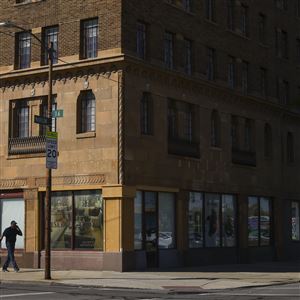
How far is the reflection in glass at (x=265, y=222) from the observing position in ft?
122

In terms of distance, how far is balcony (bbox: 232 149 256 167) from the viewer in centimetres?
3456

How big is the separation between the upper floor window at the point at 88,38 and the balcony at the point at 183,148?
5.19 meters

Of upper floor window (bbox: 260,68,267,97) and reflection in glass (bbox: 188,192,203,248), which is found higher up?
upper floor window (bbox: 260,68,267,97)

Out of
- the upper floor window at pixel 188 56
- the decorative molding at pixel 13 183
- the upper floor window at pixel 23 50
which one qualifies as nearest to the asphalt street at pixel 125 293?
the decorative molding at pixel 13 183

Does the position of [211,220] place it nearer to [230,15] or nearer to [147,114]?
[147,114]

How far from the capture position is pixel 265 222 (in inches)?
1479

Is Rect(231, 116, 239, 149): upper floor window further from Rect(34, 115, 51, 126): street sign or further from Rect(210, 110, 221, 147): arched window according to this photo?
Rect(34, 115, 51, 126): street sign

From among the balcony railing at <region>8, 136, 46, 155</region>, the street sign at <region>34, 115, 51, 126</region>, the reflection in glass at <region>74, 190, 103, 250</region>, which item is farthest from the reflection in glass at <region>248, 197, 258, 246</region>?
the street sign at <region>34, 115, 51, 126</region>

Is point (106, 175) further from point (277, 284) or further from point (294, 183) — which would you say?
point (294, 183)

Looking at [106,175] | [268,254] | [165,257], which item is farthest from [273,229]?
[106,175]

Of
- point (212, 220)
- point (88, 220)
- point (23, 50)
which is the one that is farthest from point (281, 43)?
point (88, 220)

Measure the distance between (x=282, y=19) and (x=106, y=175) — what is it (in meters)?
19.0

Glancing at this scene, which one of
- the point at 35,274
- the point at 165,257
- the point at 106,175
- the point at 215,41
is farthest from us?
the point at 215,41

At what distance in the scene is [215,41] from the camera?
33531 mm
